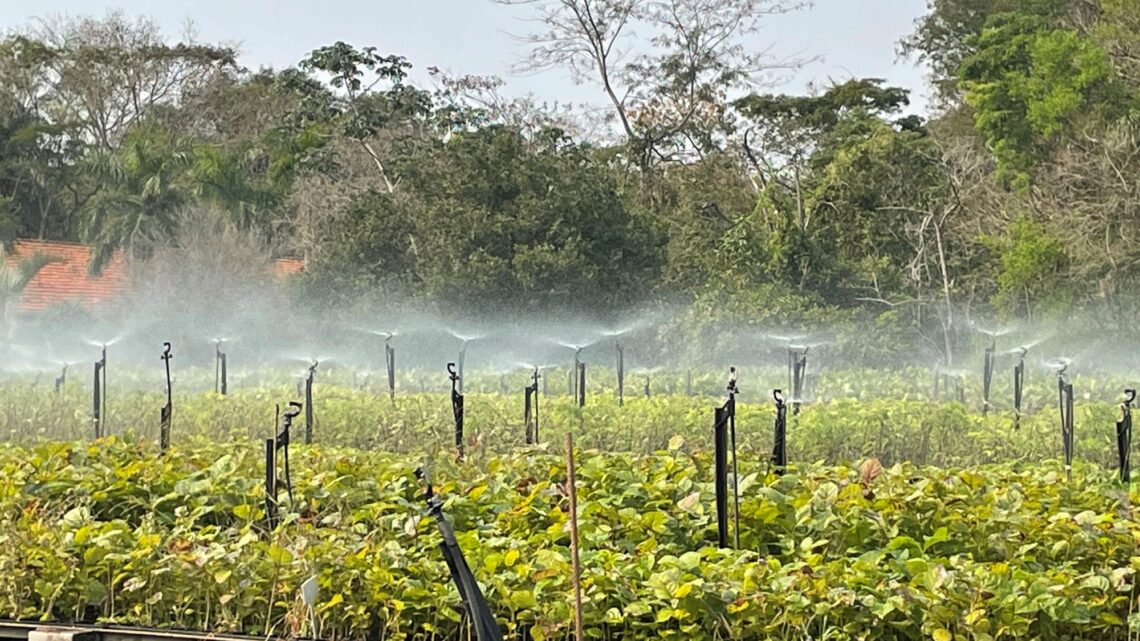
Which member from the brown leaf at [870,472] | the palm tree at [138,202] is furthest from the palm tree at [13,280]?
the brown leaf at [870,472]

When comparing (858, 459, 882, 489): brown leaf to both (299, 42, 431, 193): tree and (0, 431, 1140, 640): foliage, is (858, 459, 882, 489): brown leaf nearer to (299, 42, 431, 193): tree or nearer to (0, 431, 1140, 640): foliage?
(0, 431, 1140, 640): foliage

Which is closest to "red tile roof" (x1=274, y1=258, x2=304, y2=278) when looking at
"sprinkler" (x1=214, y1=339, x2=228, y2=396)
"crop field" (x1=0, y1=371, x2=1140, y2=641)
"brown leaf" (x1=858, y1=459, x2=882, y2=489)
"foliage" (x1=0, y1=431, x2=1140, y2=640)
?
"sprinkler" (x1=214, y1=339, x2=228, y2=396)

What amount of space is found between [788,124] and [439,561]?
19346 mm

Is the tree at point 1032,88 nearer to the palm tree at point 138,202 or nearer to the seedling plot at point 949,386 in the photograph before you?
the seedling plot at point 949,386

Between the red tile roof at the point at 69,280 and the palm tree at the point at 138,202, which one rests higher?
the palm tree at the point at 138,202

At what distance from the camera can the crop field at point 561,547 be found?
11.2 ft

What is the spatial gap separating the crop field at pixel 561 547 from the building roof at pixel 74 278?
50.8ft

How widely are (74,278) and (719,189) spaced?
8.87 metres

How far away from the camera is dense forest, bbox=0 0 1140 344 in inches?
701

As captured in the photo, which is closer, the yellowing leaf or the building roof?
the yellowing leaf

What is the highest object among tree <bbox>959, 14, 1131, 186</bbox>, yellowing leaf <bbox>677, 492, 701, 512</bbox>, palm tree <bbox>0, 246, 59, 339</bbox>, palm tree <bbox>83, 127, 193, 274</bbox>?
tree <bbox>959, 14, 1131, 186</bbox>

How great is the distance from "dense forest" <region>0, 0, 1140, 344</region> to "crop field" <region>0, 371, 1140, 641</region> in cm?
1154

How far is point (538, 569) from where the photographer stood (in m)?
3.61

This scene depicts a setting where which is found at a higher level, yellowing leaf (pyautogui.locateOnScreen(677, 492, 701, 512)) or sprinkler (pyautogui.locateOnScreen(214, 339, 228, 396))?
sprinkler (pyautogui.locateOnScreen(214, 339, 228, 396))
